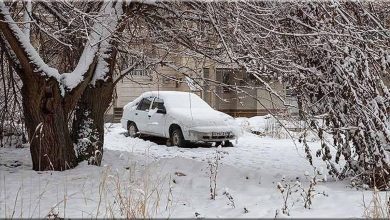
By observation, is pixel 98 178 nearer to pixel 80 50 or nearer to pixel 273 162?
pixel 80 50

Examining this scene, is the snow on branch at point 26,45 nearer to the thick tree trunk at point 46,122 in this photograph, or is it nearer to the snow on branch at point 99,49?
the thick tree trunk at point 46,122

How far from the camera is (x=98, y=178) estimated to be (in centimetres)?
679

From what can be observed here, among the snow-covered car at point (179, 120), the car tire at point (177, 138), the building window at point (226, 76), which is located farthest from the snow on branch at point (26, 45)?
the car tire at point (177, 138)

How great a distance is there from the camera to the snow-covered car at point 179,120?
43.7 ft

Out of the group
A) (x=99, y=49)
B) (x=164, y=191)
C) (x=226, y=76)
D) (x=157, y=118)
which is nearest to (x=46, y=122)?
(x=99, y=49)

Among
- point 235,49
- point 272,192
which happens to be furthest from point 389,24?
point 272,192

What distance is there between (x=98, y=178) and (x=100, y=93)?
1829 millimetres

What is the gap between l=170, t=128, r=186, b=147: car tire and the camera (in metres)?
13.5

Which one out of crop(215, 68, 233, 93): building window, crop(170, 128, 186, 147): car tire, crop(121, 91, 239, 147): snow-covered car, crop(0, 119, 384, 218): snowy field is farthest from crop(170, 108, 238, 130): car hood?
crop(0, 119, 384, 218): snowy field

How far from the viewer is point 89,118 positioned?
319 inches

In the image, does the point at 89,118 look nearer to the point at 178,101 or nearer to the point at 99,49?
the point at 99,49

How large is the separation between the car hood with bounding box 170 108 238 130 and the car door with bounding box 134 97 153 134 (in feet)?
4.47

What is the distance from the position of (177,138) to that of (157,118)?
1174 mm

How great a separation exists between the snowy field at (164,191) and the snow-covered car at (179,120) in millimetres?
3597
